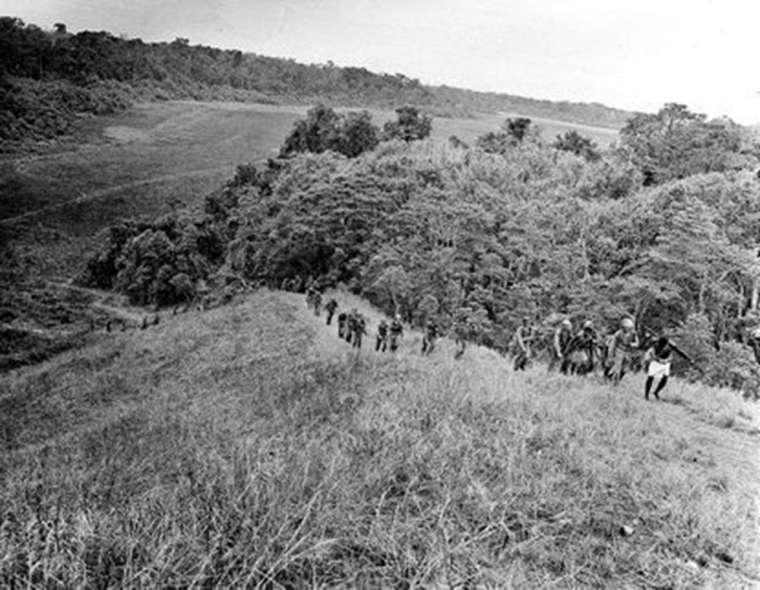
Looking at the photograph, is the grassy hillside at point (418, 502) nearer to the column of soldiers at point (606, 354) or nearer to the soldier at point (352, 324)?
the column of soldiers at point (606, 354)

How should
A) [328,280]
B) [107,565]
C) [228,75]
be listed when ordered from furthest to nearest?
[228,75], [328,280], [107,565]

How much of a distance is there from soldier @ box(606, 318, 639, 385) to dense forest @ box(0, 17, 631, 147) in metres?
68.4

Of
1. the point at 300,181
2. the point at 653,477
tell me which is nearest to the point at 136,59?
the point at 300,181

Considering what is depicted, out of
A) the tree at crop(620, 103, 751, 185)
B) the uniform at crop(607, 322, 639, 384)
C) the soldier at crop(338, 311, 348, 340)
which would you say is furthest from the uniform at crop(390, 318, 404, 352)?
the tree at crop(620, 103, 751, 185)

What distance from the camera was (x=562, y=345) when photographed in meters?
11.6

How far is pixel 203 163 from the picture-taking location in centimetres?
7544

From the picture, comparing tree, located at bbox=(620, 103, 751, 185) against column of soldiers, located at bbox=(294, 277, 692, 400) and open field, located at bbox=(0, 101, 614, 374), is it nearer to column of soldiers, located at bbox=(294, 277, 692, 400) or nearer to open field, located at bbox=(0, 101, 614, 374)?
open field, located at bbox=(0, 101, 614, 374)

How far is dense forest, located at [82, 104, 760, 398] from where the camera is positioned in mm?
27516

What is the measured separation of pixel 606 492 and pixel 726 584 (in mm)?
1102

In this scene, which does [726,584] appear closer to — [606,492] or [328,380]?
[606,492]

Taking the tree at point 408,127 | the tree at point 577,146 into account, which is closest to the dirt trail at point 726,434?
the tree at point 408,127

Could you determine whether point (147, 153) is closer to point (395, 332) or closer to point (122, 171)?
point (122, 171)

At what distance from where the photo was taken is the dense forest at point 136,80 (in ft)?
232

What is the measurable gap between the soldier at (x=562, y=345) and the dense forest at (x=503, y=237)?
35.3 feet
